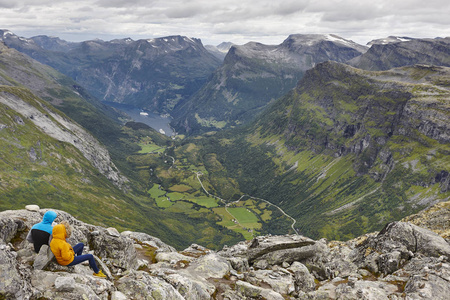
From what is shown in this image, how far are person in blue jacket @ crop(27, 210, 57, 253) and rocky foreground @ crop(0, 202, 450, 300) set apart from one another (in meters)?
0.96

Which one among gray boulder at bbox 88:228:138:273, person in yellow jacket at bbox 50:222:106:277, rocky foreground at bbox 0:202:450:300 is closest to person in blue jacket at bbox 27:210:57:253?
rocky foreground at bbox 0:202:450:300

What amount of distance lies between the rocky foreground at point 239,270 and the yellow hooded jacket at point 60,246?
979 mm

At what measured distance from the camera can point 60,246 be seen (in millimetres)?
23047

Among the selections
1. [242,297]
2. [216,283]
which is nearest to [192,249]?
[216,283]

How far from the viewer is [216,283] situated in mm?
38562

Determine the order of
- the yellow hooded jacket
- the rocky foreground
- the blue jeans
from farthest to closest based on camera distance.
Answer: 1. the blue jeans
2. the yellow hooded jacket
3. the rocky foreground

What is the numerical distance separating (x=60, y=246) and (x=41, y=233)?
2.41 metres

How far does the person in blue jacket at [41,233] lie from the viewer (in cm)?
2361

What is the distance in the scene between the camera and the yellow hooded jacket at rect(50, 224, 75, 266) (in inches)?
901

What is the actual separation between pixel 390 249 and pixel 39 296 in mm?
48563

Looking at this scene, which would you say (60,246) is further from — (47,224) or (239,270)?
(239,270)

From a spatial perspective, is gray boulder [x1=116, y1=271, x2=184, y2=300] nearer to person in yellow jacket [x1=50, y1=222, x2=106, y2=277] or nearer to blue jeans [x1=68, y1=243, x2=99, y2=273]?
blue jeans [x1=68, y1=243, x2=99, y2=273]

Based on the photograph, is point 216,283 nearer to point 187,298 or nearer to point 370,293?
point 187,298

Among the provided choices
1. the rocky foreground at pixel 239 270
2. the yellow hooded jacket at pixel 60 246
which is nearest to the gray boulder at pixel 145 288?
the rocky foreground at pixel 239 270
